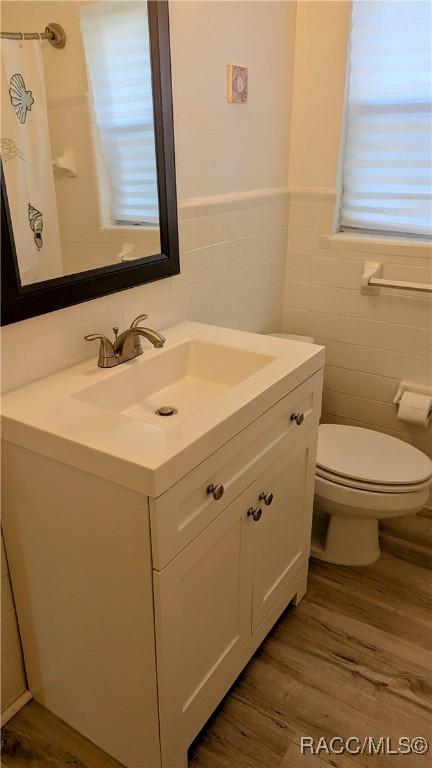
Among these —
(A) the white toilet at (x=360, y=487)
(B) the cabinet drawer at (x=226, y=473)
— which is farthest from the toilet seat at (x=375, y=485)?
A: (B) the cabinet drawer at (x=226, y=473)

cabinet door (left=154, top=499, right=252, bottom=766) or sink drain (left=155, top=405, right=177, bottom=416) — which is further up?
sink drain (left=155, top=405, right=177, bottom=416)

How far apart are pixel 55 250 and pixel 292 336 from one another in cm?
125

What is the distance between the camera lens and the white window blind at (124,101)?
1.30m

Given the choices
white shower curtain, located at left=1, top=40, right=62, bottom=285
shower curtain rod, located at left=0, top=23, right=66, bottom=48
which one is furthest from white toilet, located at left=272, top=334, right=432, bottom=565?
shower curtain rod, located at left=0, top=23, right=66, bottom=48

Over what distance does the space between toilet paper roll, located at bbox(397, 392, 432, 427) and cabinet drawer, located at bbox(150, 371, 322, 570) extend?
70 cm

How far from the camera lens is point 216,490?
1146 mm

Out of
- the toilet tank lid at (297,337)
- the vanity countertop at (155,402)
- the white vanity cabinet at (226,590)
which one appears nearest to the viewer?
the vanity countertop at (155,402)

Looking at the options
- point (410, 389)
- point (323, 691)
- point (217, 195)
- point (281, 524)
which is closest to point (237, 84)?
point (217, 195)

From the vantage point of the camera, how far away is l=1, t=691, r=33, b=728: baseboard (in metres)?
1.43

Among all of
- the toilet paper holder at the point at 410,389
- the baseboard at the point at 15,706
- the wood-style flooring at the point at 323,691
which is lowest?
the wood-style flooring at the point at 323,691

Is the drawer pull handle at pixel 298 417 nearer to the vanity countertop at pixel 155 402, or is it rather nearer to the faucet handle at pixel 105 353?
the vanity countertop at pixel 155 402

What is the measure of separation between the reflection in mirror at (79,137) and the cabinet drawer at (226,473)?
566 mm

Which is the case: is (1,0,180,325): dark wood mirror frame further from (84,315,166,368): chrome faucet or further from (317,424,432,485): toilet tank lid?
(317,424,432,485): toilet tank lid

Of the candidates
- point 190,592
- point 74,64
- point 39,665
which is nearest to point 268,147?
point 74,64
